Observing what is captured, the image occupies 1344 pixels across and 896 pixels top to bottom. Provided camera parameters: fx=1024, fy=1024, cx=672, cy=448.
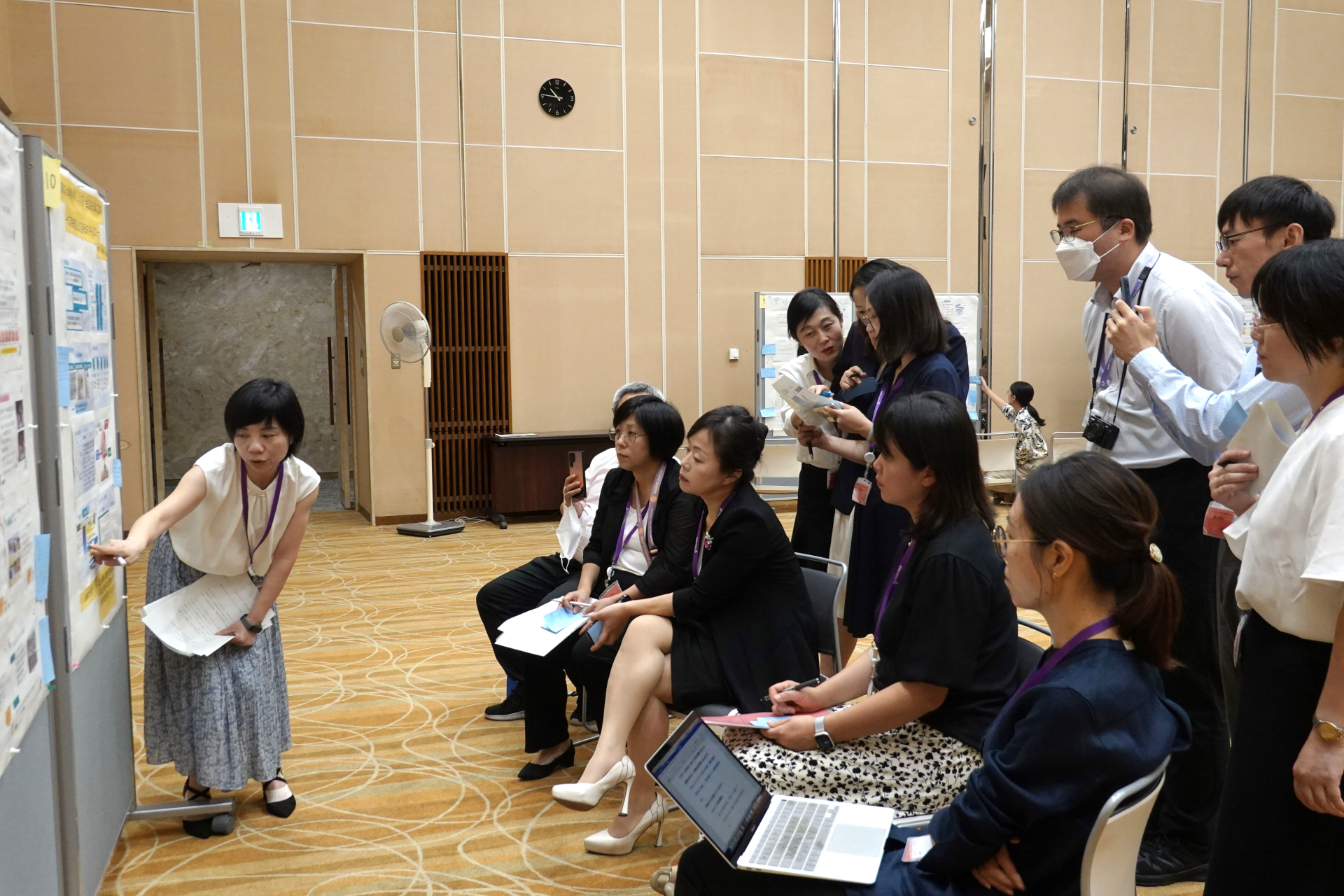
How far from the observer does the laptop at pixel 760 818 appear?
177 centimetres

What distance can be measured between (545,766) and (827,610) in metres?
1.19

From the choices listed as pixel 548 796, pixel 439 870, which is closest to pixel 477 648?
pixel 548 796

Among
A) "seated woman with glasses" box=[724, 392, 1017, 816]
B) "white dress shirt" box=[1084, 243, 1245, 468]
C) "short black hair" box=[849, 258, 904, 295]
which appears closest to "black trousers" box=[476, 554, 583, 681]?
"short black hair" box=[849, 258, 904, 295]

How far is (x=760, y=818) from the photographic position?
1971mm

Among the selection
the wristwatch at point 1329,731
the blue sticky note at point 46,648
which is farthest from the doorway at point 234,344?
the wristwatch at point 1329,731

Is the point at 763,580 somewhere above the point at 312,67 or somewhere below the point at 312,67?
below

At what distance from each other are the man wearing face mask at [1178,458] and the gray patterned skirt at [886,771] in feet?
2.86

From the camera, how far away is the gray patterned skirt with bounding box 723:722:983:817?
82.9 inches

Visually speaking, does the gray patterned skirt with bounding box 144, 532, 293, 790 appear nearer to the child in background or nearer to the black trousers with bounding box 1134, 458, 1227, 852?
the black trousers with bounding box 1134, 458, 1227, 852

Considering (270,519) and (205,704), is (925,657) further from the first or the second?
(205,704)

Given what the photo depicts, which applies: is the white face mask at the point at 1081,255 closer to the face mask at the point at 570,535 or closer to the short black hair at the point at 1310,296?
the short black hair at the point at 1310,296

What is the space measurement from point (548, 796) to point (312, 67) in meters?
7.06

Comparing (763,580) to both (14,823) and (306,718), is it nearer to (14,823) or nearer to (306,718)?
(14,823)

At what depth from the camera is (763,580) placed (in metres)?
2.91
